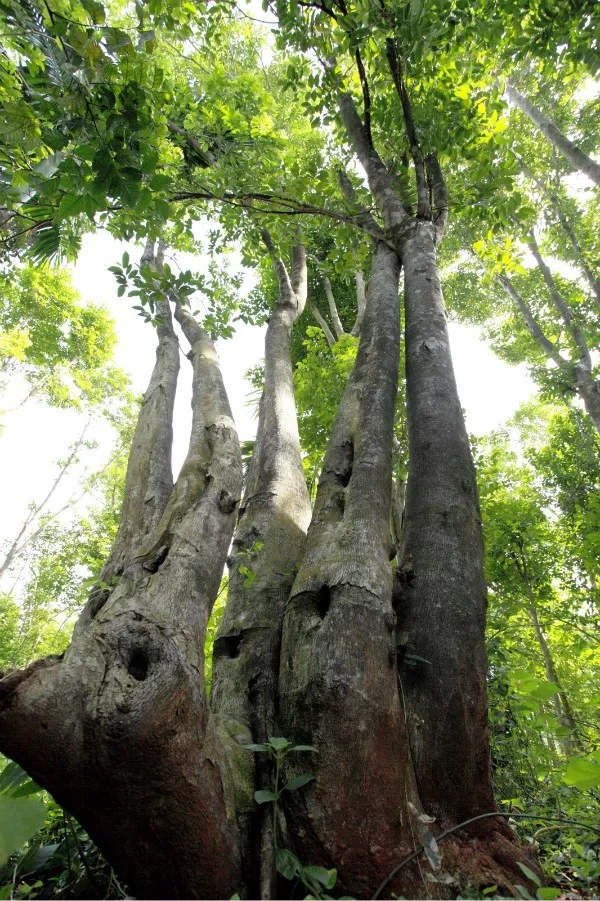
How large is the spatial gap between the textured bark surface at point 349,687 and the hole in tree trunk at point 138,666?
615mm

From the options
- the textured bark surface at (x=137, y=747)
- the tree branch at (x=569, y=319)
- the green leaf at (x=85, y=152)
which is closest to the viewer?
the textured bark surface at (x=137, y=747)

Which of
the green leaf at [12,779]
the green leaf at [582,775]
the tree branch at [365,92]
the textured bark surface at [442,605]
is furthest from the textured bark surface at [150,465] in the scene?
the tree branch at [365,92]

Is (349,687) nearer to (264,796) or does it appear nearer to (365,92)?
(264,796)

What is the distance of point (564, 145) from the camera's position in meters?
8.63

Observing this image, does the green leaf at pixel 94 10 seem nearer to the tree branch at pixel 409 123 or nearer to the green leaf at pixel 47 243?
the green leaf at pixel 47 243

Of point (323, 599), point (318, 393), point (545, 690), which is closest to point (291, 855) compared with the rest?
point (323, 599)

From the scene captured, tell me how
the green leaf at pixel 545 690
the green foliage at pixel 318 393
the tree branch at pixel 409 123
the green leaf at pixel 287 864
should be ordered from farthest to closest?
the green foliage at pixel 318 393 → the tree branch at pixel 409 123 → the green leaf at pixel 545 690 → the green leaf at pixel 287 864

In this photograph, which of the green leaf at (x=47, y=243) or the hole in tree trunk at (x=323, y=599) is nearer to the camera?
the hole in tree trunk at (x=323, y=599)

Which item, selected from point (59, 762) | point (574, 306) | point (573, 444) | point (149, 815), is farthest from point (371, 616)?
point (574, 306)

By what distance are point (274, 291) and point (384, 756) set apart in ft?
28.4

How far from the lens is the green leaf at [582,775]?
1.55 m

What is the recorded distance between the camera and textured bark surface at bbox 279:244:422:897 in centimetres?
168

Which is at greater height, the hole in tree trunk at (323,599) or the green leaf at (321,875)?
the hole in tree trunk at (323,599)

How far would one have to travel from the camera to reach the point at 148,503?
3094 millimetres
